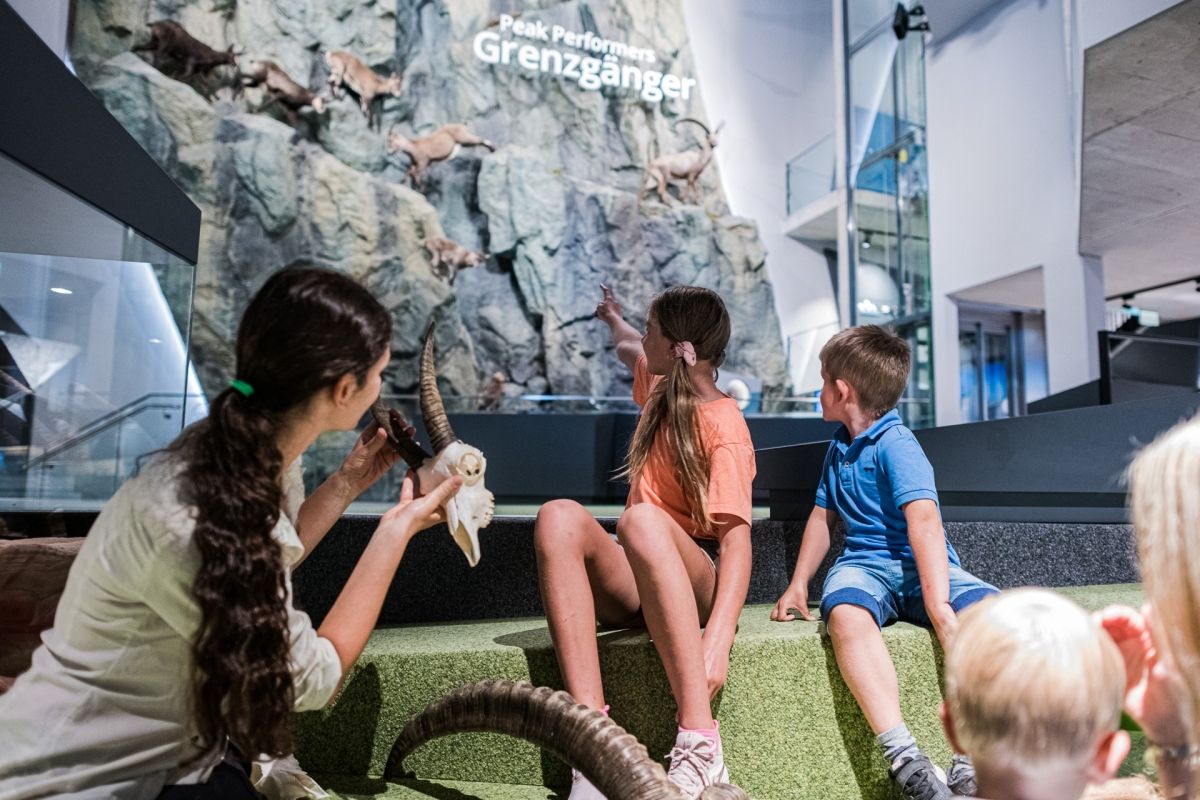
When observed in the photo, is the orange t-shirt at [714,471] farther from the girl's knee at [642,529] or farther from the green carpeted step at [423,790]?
the green carpeted step at [423,790]

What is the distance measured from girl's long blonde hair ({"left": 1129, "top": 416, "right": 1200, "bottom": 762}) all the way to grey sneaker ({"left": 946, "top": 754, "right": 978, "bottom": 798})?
69 cm

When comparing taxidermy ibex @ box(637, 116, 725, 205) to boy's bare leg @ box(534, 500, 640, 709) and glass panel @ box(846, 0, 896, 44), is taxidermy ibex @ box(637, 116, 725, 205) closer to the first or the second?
glass panel @ box(846, 0, 896, 44)

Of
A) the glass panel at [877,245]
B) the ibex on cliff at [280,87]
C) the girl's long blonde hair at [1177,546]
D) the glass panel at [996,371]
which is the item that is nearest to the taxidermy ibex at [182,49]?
the ibex on cliff at [280,87]

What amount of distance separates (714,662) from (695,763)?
0.18 meters

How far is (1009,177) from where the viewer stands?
271 inches

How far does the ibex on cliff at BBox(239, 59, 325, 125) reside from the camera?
376 inches

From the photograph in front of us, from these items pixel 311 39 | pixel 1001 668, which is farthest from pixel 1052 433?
pixel 311 39

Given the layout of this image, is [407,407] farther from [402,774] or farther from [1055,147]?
[1055,147]

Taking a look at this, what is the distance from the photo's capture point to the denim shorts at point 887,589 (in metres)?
1.52

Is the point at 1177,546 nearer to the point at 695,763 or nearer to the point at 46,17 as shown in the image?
the point at 695,763

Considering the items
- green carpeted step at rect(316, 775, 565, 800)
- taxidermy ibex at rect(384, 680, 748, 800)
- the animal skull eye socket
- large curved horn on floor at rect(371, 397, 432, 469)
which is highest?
large curved horn on floor at rect(371, 397, 432, 469)

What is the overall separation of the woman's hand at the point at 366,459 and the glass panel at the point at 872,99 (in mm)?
8853

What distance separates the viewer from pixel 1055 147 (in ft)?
20.8

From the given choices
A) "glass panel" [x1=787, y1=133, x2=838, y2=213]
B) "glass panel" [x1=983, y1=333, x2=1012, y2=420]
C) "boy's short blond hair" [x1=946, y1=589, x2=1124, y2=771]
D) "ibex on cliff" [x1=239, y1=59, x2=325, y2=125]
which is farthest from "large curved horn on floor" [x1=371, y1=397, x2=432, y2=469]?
"glass panel" [x1=787, y1=133, x2=838, y2=213]
